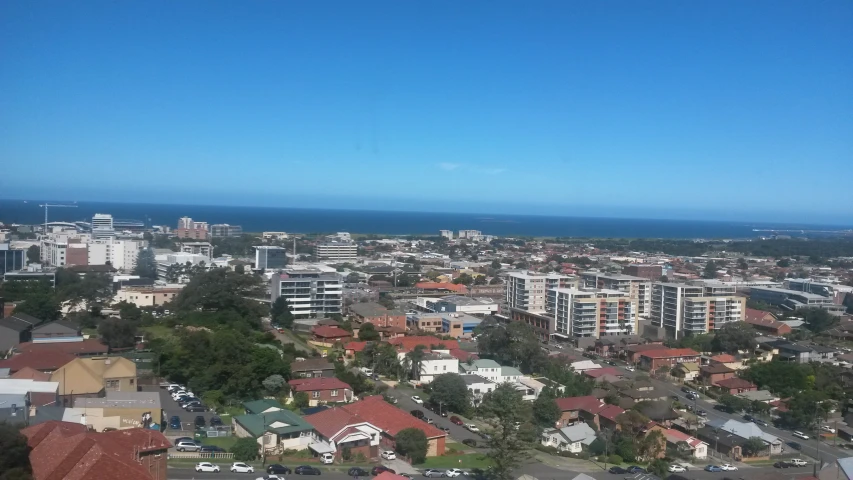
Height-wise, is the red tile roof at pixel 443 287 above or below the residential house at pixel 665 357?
above

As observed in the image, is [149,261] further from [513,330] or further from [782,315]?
[782,315]

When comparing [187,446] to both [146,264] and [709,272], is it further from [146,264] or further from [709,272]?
[709,272]

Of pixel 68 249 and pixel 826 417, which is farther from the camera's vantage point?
pixel 68 249

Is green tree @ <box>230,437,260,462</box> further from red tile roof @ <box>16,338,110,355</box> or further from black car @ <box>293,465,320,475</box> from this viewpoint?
red tile roof @ <box>16,338,110,355</box>

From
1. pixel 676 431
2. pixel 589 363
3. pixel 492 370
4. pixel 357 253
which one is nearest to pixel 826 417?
pixel 676 431

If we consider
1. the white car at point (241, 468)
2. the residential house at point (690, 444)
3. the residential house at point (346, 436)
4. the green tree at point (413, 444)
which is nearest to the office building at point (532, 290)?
the residential house at point (690, 444)

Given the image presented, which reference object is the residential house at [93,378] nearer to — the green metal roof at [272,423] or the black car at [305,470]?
the green metal roof at [272,423]
